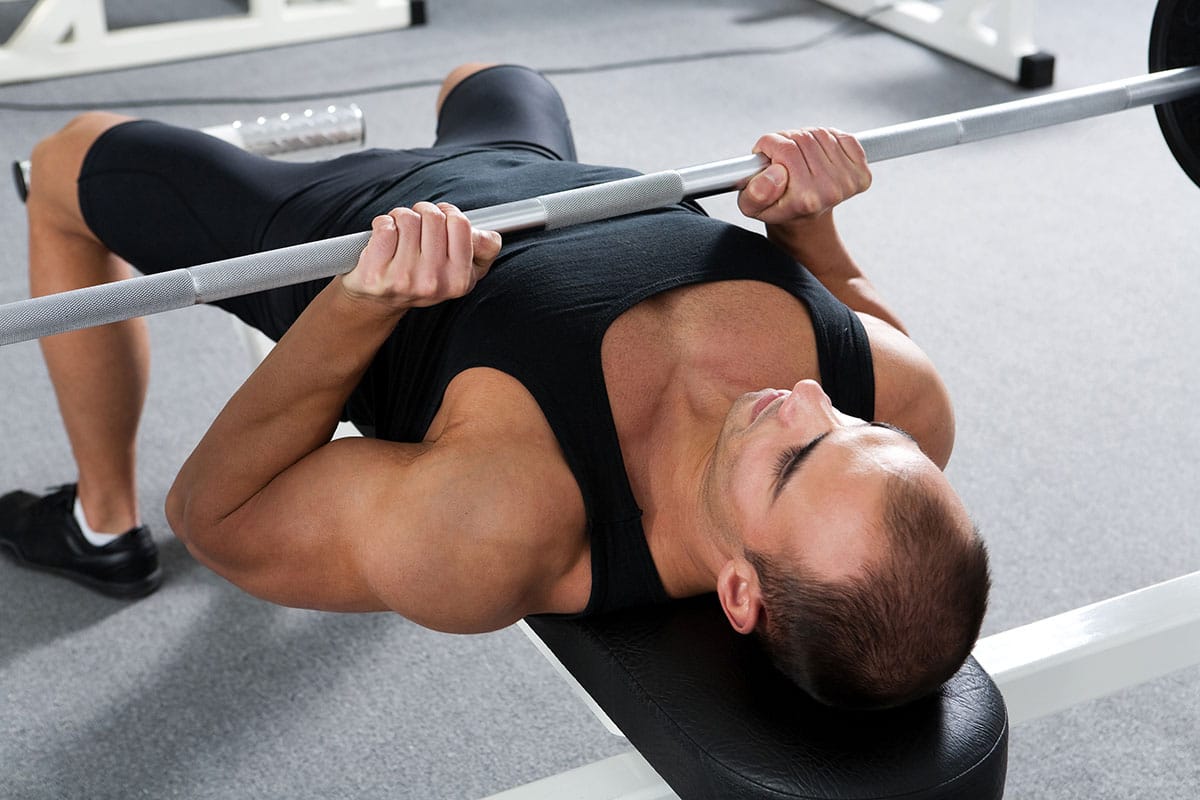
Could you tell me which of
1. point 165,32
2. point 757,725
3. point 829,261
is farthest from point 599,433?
point 165,32

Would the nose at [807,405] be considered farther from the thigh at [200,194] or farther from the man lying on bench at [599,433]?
the thigh at [200,194]

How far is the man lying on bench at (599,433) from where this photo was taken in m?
1.18

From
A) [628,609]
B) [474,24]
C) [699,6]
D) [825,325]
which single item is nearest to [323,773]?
[628,609]

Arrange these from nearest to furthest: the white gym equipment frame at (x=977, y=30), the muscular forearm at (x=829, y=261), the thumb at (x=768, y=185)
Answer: the thumb at (x=768, y=185) < the muscular forearm at (x=829, y=261) < the white gym equipment frame at (x=977, y=30)

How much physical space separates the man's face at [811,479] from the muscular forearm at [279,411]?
0.37 metres

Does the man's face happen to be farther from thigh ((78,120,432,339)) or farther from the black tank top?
thigh ((78,120,432,339))

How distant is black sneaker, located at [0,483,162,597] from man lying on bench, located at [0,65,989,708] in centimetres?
61

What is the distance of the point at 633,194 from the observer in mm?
1385

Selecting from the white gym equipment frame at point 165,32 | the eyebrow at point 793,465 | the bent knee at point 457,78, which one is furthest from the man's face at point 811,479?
the white gym equipment frame at point 165,32

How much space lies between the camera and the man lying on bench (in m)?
1.18

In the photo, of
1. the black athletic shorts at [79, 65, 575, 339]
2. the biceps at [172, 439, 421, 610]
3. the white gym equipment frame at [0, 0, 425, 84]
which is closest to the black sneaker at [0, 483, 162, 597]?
the black athletic shorts at [79, 65, 575, 339]

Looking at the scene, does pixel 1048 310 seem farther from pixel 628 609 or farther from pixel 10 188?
pixel 10 188

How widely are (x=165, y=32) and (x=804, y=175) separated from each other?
3.30m

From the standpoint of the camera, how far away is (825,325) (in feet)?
4.72
